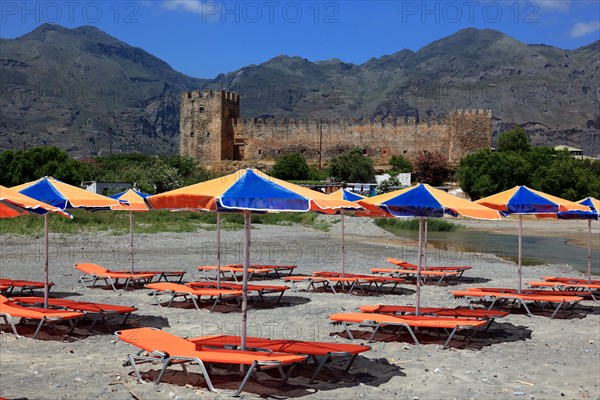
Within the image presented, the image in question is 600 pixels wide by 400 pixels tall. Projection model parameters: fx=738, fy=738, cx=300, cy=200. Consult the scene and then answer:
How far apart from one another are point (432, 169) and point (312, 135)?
11792 millimetres

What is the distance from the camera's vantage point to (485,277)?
1493 cm

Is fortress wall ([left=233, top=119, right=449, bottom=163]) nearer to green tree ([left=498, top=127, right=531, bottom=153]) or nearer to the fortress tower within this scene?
the fortress tower

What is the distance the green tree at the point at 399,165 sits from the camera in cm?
5014

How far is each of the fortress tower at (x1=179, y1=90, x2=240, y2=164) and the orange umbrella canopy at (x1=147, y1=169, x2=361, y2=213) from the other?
48507 mm

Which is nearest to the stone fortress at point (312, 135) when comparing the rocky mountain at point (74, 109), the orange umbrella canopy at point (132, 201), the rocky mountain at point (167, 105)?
the orange umbrella canopy at point (132, 201)

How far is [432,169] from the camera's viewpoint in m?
49.3

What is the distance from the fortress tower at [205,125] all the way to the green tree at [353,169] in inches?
390

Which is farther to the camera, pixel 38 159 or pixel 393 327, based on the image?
pixel 38 159

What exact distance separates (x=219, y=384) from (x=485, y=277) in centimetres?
1005

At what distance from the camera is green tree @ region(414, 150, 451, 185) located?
4922cm

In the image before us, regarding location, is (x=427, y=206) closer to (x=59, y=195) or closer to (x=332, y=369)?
(x=332, y=369)

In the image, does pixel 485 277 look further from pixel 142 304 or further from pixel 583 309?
pixel 142 304

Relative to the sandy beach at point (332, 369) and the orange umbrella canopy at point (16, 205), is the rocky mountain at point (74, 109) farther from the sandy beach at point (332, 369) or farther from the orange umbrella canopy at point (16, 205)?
the orange umbrella canopy at point (16, 205)

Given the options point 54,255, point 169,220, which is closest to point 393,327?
point 54,255
